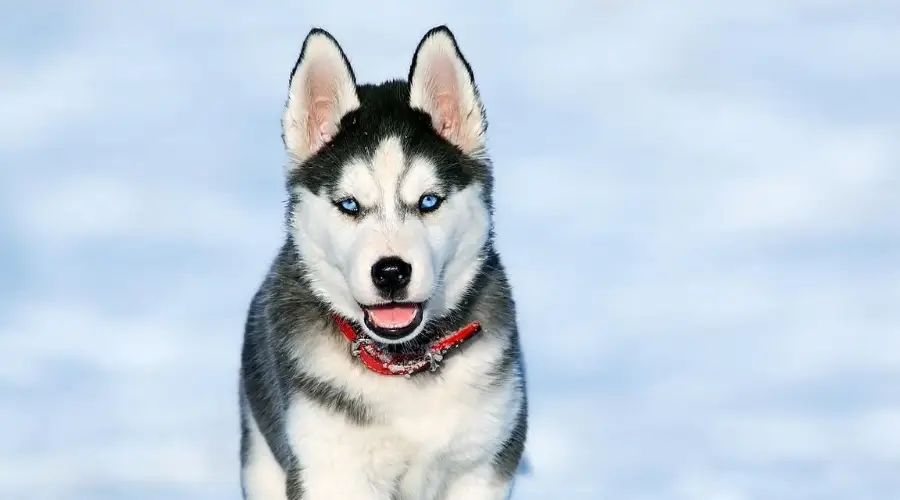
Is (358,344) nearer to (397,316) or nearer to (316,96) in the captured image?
(397,316)

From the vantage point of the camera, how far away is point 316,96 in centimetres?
796

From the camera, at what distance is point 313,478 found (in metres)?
7.62

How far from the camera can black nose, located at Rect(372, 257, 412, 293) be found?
23.6 ft

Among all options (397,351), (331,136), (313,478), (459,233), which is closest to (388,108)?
(331,136)

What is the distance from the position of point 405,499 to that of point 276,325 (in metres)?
1.23

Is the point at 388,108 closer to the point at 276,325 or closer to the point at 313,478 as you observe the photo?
the point at 276,325

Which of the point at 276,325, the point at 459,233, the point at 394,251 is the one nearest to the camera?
the point at 394,251

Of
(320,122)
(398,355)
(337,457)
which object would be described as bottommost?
(337,457)

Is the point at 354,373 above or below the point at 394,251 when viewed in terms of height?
below

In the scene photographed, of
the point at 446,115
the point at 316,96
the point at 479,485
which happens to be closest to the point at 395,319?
the point at 479,485

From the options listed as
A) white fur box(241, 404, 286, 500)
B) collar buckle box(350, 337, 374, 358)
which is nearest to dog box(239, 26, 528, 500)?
collar buckle box(350, 337, 374, 358)

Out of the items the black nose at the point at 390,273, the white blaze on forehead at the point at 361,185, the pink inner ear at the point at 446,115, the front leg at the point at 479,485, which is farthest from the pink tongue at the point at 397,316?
the pink inner ear at the point at 446,115

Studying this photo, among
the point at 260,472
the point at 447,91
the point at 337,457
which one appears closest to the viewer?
the point at 337,457

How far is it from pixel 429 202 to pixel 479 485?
159 cm
